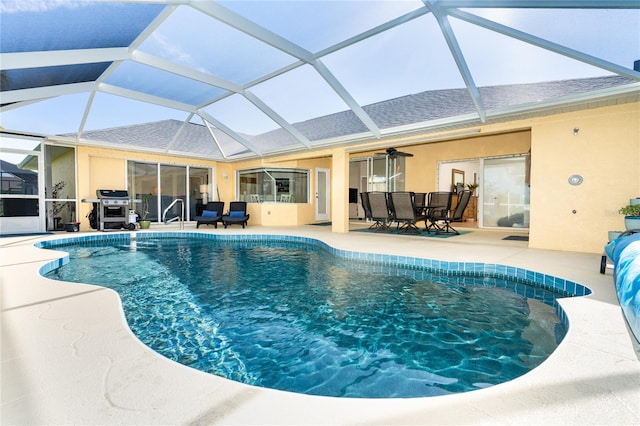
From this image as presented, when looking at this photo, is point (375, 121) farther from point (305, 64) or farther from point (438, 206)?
point (438, 206)

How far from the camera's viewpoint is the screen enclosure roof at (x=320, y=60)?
411 cm

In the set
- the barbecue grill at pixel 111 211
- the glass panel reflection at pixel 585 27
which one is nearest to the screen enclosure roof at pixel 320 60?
the glass panel reflection at pixel 585 27

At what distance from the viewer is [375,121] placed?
7656 mm

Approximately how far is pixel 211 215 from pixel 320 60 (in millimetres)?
7247

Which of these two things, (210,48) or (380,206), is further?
(380,206)

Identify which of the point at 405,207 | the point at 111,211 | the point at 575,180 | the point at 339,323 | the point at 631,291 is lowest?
the point at 339,323

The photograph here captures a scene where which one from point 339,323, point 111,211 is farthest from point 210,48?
point 111,211

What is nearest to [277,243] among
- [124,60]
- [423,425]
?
[124,60]

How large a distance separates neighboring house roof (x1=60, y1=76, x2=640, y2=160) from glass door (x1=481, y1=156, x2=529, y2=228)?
13.1 ft

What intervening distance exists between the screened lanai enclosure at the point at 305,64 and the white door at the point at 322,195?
4429 millimetres

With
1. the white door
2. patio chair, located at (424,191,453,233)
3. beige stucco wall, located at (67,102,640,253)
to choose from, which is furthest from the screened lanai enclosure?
the white door

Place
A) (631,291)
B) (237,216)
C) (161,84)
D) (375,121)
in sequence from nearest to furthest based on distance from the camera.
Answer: (631,291)
(161,84)
(375,121)
(237,216)

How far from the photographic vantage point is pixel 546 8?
3859 mm

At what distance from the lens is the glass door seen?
9367 millimetres
